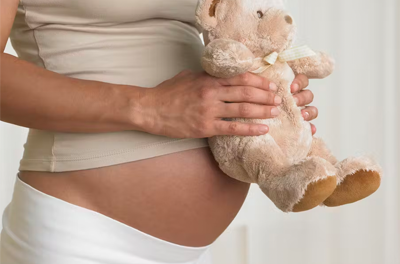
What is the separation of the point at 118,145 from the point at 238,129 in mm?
213

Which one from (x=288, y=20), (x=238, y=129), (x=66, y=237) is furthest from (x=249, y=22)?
(x=66, y=237)

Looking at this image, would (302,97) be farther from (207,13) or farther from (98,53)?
(98,53)

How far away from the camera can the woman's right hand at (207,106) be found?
86cm

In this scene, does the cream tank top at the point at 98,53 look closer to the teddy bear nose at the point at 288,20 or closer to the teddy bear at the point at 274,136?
the teddy bear at the point at 274,136

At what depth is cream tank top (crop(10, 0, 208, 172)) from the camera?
897 millimetres

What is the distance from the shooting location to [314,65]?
0.99 meters

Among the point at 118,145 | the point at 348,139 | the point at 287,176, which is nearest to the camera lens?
the point at 287,176

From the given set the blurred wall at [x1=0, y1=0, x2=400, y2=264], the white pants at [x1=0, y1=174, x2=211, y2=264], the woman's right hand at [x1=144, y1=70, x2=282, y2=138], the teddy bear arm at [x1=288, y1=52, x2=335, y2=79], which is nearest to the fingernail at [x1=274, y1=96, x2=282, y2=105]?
the woman's right hand at [x1=144, y1=70, x2=282, y2=138]

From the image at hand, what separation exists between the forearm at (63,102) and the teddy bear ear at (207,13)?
0.15 m

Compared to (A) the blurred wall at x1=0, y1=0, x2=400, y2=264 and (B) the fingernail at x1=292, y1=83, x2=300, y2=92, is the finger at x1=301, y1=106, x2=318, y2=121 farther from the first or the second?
(A) the blurred wall at x1=0, y1=0, x2=400, y2=264

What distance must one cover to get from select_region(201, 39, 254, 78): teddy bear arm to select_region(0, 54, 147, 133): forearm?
13 centimetres

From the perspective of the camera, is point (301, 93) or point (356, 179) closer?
point (356, 179)

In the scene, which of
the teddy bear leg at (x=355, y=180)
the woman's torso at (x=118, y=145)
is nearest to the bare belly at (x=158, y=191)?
the woman's torso at (x=118, y=145)

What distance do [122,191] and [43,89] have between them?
22 centimetres
